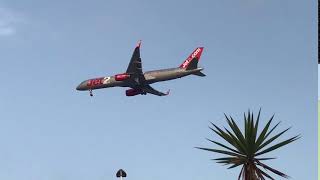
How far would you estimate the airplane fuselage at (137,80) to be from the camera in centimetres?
8244

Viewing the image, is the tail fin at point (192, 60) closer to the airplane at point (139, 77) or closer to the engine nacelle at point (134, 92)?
the airplane at point (139, 77)

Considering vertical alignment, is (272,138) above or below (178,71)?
below

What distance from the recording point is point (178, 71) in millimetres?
82312

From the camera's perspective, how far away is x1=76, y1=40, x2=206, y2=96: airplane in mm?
82500

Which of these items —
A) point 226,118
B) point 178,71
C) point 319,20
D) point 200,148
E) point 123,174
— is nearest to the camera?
point 200,148

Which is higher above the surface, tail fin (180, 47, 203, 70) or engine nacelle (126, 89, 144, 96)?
tail fin (180, 47, 203, 70)

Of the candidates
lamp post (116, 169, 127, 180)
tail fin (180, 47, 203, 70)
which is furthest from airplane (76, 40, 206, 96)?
lamp post (116, 169, 127, 180)

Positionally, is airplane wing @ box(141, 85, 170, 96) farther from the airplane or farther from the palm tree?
the palm tree

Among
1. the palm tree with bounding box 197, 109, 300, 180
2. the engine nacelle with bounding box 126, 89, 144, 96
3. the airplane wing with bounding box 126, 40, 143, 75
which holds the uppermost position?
the airplane wing with bounding box 126, 40, 143, 75

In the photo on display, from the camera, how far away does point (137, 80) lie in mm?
86812

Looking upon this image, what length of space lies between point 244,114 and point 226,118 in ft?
2.68

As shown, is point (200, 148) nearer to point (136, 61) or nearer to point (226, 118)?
point (226, 118)

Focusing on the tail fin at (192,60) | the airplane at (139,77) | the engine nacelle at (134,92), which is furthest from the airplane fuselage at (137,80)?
the engine nacelle at (134,92)

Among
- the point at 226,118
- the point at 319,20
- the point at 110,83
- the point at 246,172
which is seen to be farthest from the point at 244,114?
the point at 319,20
